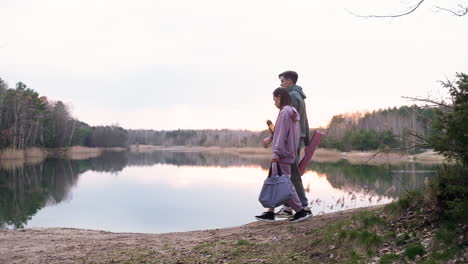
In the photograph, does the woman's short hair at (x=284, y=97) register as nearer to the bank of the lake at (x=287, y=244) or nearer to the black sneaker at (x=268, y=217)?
the black sneaker at (x=268, y=217)

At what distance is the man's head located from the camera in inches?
246

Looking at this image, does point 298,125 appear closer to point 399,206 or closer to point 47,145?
point 399,206

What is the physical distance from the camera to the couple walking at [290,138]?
5574mm

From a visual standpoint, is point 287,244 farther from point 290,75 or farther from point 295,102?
point 290,75

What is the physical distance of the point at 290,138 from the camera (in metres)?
5.68

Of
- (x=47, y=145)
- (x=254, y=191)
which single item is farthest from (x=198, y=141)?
(x=254, y=191)

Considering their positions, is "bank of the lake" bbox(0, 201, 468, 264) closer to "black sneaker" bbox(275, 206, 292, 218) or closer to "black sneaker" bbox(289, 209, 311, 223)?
"black sneaker" bbox(289, 209, 311, 223)

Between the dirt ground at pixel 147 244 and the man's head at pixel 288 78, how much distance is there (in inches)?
79.3

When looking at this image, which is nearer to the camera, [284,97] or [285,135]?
[285,135]

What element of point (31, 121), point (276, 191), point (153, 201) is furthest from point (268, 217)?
point (31, 121)

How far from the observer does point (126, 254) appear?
17.4 feet

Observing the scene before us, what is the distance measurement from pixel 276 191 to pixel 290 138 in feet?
2.50

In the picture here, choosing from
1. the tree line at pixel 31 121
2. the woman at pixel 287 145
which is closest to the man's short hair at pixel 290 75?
the woman at pixel 287 145

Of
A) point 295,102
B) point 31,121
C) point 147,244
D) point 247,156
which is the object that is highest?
point 31,121
